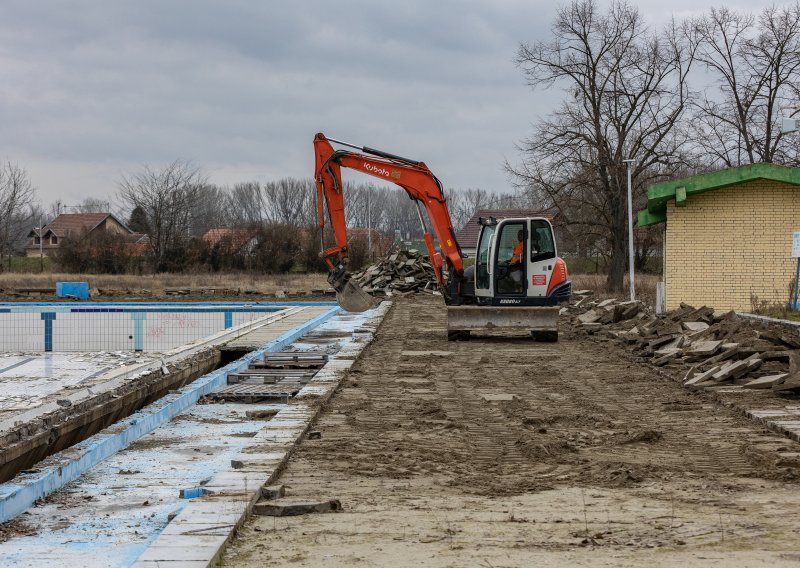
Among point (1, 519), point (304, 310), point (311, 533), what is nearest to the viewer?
point (311, 533)

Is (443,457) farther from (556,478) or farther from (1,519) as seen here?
(1,519)

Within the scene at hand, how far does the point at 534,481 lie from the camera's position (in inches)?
271

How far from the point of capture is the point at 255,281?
50688 mm

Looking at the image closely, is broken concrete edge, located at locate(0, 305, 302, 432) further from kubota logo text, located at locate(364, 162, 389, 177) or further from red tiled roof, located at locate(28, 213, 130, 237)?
red tiled roof, located at locate(28, 213, 130, 237)

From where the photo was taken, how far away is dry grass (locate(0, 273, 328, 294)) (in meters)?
46.1

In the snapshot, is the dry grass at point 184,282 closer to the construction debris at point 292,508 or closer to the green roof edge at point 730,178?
the green roof edge at point 730,178

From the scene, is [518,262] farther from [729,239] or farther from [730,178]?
[729,239]

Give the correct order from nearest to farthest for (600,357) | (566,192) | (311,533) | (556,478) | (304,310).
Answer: (311,533) → (556,478) → (600,357) → (304,310) → (566,192)

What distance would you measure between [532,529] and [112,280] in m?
47.2

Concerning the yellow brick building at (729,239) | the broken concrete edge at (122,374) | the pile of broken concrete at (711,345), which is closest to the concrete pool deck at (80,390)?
the broken concrete edge at (122,374)

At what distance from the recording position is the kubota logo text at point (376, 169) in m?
20.0

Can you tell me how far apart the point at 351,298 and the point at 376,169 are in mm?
2642

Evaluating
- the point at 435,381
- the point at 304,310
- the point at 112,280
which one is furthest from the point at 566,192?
the point at 435,381

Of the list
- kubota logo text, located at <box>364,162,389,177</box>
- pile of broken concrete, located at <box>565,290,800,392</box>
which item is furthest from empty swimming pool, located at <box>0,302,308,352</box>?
pile of broken concrete, located at <box>565,290,800,392</box>
